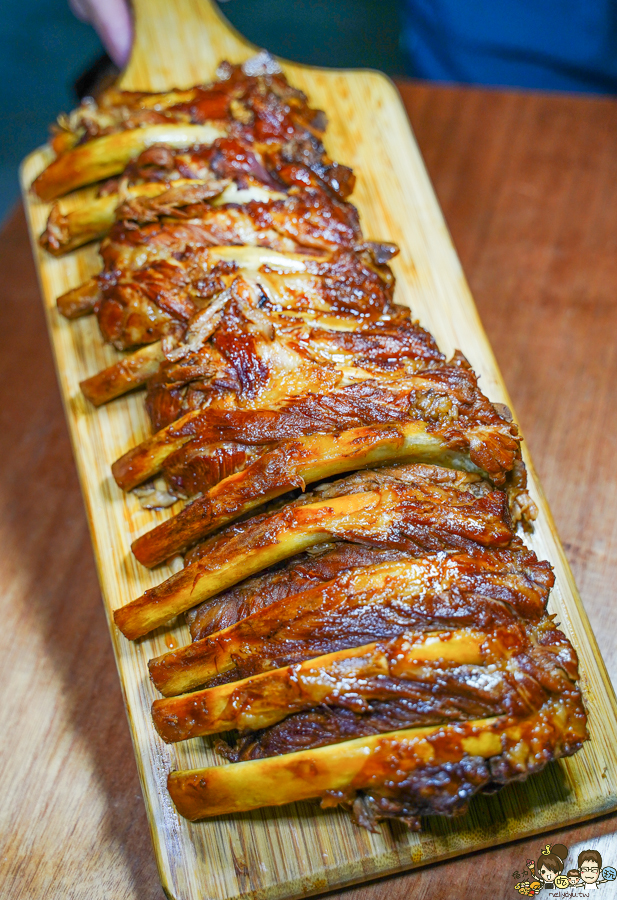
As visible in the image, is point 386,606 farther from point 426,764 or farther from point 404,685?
point 426,764

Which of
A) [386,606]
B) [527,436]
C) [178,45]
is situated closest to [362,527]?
[386,606]

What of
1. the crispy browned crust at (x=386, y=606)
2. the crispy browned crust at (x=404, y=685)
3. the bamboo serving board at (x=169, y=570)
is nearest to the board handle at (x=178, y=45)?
the bamboo serving board at (x=169, y=570)

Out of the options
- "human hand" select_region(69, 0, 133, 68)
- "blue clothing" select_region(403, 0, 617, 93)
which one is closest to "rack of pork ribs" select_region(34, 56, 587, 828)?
"human hand" select_region(69, 0, 133, 68)

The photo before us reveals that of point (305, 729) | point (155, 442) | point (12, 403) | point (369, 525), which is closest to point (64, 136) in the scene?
point (12, 403)

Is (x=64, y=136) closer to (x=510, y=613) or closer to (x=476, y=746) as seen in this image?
(x=510, y=613)

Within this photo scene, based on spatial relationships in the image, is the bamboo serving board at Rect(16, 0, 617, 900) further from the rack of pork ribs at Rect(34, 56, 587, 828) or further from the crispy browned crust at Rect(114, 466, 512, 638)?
the crispy browned crust at Rect(114, 466, 512, 638)

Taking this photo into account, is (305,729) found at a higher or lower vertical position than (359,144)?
lower

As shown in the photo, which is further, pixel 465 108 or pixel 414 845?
pixel 465 108
